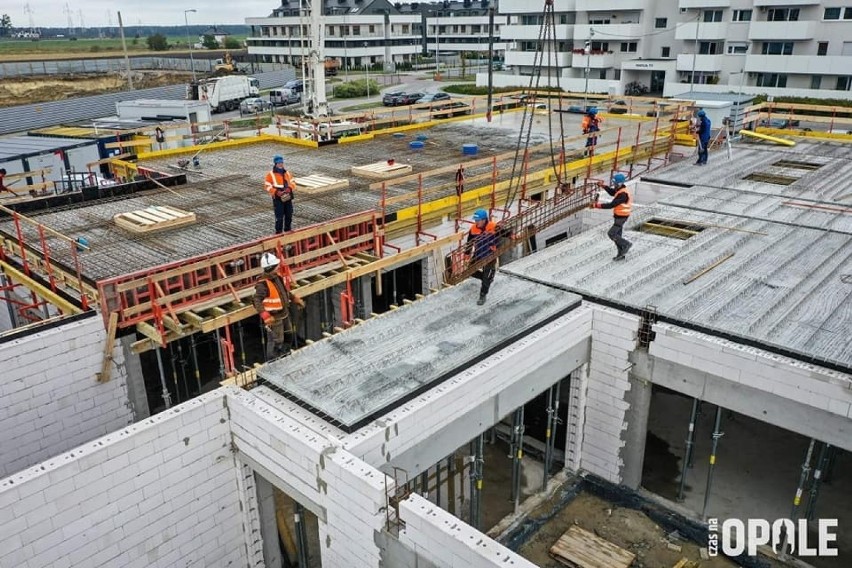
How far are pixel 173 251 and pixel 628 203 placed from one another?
9.52 metres

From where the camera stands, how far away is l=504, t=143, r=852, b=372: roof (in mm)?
11008

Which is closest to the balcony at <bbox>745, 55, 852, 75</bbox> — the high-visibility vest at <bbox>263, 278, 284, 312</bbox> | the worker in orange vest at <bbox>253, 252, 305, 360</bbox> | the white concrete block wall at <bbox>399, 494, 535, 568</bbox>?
the worker in orange vest at <bbox>253, 252, 305, 360</bbox>

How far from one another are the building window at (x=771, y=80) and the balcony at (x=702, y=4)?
6.54 metres

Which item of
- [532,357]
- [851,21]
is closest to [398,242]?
[532,357]

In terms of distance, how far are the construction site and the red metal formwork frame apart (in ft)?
0.20

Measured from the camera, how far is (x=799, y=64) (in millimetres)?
48469

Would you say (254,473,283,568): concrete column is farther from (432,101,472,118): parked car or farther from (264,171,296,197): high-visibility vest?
(432,101,472,118): parked car

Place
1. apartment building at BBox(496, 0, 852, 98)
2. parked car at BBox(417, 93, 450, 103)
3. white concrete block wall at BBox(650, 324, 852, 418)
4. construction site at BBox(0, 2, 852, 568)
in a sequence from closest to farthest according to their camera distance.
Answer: construction site at BBox(0, 2, 852, 568) → white concrete block wall at BBox(650, 324, 852, 418) → apartment building at BBox(496, 0, 852, 98) → parked car at BBox(417, 93, 450, 103)

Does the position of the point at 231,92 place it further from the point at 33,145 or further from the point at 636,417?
the point at 636,417

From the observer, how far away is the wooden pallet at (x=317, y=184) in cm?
1752

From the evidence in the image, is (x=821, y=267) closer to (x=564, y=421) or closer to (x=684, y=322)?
(x=684, y=322)

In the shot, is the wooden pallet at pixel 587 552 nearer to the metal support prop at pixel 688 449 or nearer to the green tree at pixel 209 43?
the metal support prop at pixel 688 449

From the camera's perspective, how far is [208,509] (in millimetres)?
9328

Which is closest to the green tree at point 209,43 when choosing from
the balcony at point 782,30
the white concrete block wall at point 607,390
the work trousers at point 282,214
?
the balcony at point 782,30
